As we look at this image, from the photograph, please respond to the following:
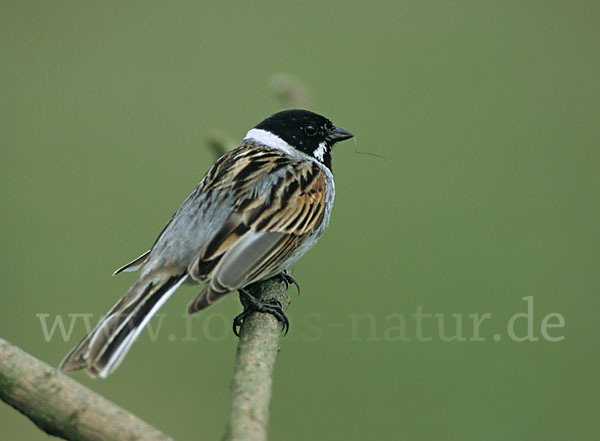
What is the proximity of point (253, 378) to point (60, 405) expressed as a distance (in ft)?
2.31

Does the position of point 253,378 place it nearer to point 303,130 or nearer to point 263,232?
point 263,232

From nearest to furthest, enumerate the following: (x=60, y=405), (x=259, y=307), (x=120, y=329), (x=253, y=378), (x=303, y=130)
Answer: (x=60, y=405) < (x=253, y=378) < (x=120, y=329) < (x=259, y=307) < (x=303, y=130)

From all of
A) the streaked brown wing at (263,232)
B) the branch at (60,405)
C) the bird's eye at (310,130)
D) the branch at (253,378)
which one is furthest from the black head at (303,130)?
the branch at (60,405)

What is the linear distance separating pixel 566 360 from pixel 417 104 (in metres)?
4.32

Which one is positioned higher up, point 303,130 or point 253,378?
point 303,130

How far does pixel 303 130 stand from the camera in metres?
4.75

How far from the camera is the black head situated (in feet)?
15.5

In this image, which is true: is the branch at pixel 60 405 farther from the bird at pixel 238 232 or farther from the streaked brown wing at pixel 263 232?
the streaked brown wing at pixel 263 232

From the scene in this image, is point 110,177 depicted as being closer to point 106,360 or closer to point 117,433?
point 106,360

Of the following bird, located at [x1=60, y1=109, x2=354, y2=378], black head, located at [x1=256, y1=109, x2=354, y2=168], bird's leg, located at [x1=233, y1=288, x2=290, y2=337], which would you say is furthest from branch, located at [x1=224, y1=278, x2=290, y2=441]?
black head, located at [x1=256, y1=109, x2=354, y2=168]

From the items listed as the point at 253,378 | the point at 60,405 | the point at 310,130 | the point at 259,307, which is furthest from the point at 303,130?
the point at 60,405

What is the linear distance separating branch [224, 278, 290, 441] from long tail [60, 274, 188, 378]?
0.45 meters

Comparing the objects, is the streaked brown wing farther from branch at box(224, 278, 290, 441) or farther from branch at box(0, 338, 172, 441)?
branch at box(0, 338, 172, 441)

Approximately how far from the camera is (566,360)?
5887 mm
